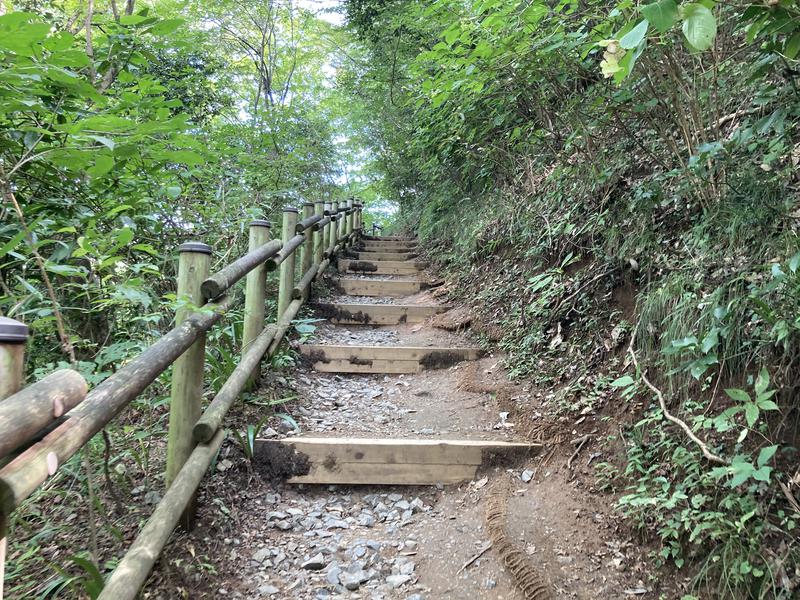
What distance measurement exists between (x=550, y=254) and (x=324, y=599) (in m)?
2.83

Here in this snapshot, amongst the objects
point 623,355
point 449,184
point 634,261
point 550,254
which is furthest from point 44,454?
point 449,184

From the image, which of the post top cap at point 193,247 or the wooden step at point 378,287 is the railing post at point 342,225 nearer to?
the wooden step at point 378,287

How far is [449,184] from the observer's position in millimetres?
7605

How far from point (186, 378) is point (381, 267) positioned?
5545 millimetres

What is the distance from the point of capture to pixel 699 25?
1.02m

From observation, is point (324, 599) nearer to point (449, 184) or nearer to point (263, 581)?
point (263, 581)

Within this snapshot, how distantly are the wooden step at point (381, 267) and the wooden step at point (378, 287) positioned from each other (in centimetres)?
102

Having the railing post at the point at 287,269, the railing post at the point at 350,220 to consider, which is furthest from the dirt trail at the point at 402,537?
the railing post at the point at 350,220

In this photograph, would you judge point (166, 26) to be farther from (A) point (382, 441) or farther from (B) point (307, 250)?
(B) point (307, 250)

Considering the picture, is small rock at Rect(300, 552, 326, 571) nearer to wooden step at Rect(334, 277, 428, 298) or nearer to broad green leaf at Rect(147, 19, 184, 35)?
broad green leaf at Rect(147, 19, 184, 35)

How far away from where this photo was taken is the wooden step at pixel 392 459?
2.72 m

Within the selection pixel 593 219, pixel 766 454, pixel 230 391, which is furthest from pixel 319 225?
pixel 766 454

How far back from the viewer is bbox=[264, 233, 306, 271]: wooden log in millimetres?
3357

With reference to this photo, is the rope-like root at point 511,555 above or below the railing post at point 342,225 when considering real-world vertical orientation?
below
